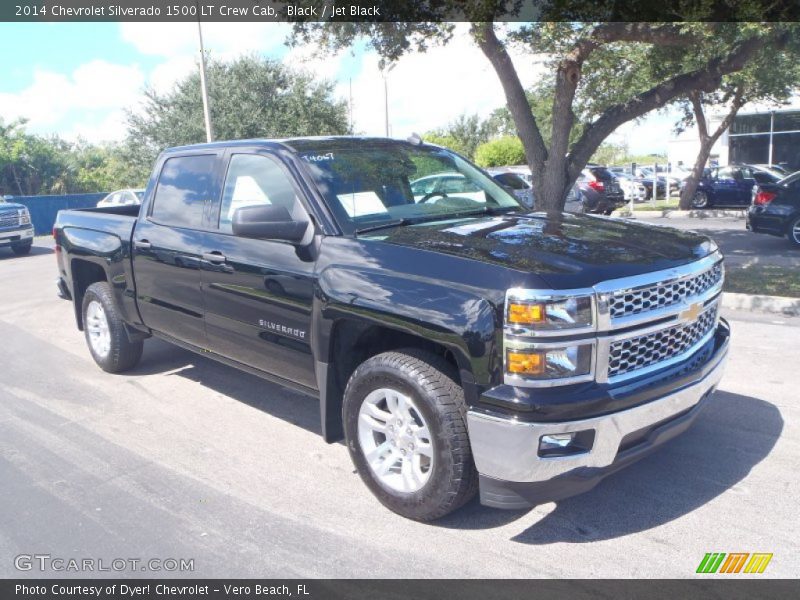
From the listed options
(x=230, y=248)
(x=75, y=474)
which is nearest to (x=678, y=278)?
(x=230, y=248)

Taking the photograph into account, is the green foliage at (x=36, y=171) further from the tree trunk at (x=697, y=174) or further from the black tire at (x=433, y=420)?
the black tire at (x=433, y=420)

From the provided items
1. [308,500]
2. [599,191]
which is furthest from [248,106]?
[308,500]

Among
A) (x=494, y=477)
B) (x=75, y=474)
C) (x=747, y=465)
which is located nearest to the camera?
(x=494, y=477)

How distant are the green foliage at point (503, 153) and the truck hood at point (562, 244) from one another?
31.2 metres

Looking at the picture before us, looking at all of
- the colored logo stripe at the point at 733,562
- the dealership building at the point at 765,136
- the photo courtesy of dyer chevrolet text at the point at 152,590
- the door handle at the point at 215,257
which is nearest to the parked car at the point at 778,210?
the colored logo stripe at the point at 733,562

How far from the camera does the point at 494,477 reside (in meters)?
3.23

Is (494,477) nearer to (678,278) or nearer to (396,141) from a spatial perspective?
(678,278)

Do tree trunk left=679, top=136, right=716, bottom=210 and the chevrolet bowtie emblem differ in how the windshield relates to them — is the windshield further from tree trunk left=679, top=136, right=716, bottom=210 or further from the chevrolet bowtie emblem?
tree trunk left=679, top=136, right=716, bottom=210

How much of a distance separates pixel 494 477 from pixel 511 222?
169 cm

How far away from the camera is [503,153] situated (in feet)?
116

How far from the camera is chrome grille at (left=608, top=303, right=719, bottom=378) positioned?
Answer: 327cm

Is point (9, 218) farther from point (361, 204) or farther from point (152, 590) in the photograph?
point (152, 590)

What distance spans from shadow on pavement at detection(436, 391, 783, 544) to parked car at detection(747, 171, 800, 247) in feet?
33.4

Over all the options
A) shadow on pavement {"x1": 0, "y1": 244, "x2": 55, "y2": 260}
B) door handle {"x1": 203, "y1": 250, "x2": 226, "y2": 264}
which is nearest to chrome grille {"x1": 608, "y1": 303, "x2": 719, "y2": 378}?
door handle {"x1": 203, "y1": 250, "x2": 226, "y2": 264}
